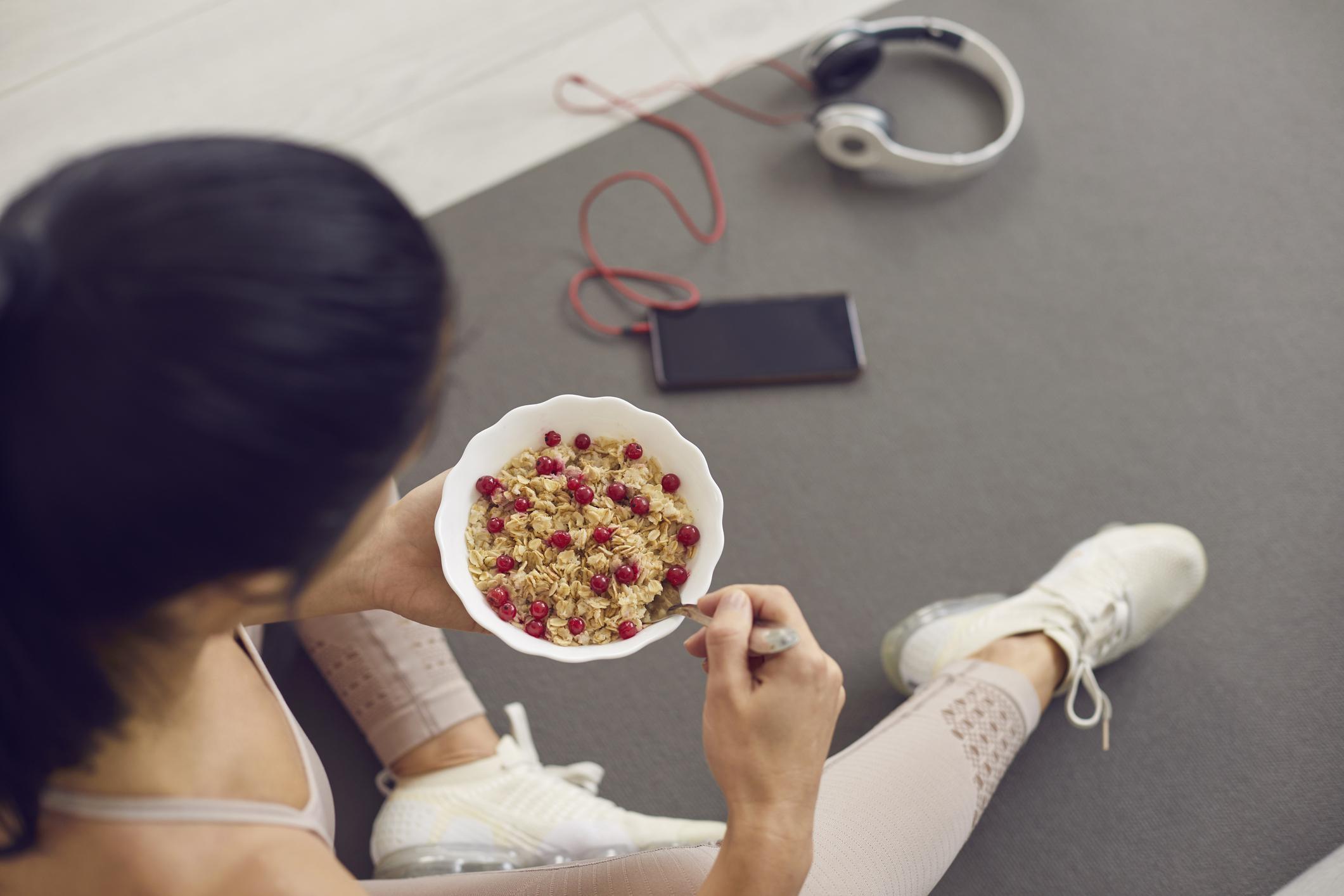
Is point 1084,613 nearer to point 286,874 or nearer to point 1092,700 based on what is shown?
point 1092,700

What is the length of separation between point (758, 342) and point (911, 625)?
0.48 meters

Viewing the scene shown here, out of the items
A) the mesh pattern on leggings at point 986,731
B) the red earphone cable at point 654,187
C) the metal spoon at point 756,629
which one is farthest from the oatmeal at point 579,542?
the red earphone cable at point 654,187

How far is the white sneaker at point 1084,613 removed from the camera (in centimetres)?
114

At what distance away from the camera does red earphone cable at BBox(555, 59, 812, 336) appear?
136cm

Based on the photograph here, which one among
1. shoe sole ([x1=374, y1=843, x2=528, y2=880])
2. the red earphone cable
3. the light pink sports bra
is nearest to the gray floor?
the red earphone cable

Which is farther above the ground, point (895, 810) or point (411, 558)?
point (411, 558)

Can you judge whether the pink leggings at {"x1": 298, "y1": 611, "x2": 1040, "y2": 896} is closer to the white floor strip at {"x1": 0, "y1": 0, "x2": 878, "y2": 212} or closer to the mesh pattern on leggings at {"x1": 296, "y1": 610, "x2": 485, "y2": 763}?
the mesh pattern on leggings at {"x1": 296, "y1": 610, "x2": 485, "y2": 763}

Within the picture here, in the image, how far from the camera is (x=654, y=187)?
4.75 feet

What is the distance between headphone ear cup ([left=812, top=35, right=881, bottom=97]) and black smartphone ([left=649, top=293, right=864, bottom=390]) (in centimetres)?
41

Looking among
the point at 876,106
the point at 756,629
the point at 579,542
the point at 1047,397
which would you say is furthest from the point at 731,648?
the point at 876,106

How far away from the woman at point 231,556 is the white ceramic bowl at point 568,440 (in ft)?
0.22

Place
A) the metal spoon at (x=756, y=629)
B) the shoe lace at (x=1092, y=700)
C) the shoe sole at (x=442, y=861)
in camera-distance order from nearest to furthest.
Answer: the metal spoon at (x=756, y=629)
the shoe sole at (x=442, y=861)
the shoe lace at (x=1092, y=700)

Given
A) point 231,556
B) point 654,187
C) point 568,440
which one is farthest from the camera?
point 654,187

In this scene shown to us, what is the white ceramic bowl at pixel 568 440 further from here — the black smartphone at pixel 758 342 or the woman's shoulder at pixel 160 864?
the black smartphone at pixel 758 342
